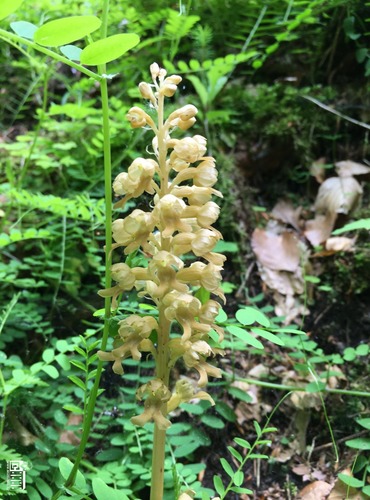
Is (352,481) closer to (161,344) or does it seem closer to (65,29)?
(161,344)

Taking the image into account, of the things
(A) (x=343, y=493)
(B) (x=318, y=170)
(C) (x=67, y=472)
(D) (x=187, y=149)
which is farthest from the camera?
(B) (x=318, y=170)

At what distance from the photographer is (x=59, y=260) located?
2.22 m

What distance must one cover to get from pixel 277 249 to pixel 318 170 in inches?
23.3

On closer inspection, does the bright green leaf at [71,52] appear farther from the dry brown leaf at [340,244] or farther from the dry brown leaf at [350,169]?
the dry brown leaf at [350,169]

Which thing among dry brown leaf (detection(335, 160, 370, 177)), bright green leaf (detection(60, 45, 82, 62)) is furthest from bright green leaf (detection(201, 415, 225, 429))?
dry brown leaf (detection(335, 160, 370, 177))

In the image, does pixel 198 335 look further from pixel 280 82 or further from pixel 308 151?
pixel 280 82

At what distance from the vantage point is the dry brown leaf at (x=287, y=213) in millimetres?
2793

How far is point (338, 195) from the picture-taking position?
2.64 m

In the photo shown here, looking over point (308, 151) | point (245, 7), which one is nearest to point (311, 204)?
point (308, 151)

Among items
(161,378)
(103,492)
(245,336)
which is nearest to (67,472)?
(103,492)

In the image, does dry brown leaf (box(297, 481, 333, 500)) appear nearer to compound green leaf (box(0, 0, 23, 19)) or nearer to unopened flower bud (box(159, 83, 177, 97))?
unopened flower bud (box(159, 83, 177, 97))

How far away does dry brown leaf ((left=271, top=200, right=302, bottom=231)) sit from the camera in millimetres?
2793

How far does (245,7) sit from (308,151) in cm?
93

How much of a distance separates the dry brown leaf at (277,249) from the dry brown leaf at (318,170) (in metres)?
0.41
